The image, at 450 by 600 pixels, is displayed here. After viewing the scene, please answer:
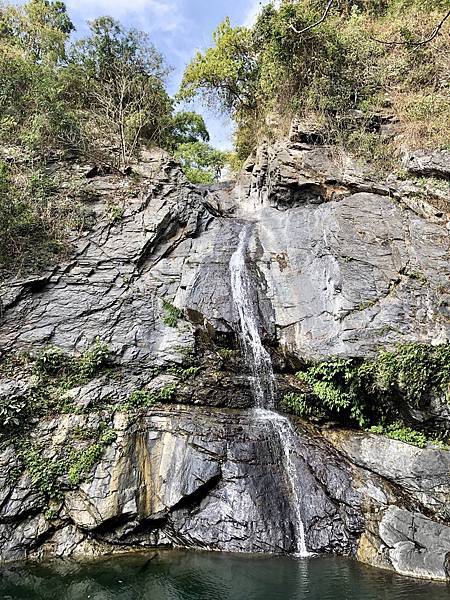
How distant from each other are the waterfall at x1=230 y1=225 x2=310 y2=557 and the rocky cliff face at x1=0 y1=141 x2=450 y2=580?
0.53ft

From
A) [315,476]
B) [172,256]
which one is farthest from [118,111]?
[315,476]

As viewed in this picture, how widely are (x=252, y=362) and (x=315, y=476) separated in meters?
2.92

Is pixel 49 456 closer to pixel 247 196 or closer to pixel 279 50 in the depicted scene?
pixel 247 196

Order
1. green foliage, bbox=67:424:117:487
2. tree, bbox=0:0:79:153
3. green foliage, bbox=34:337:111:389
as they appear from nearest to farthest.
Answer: green foliage, bbox=67:424:117:487 → green foliage, bbox=34:337:111:389 → tree, bbox=0:0:79:153

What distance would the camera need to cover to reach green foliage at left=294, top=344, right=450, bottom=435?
876cm

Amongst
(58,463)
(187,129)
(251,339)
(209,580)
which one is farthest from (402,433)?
(187,129)

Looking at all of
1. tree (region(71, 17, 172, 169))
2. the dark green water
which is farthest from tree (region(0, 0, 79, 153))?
the dark green water

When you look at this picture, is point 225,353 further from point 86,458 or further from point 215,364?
point 86,458

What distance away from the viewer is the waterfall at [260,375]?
814 cm

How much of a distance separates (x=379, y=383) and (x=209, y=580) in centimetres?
495

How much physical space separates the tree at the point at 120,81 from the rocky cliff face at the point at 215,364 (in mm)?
4036

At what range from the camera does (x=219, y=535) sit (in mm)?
7621

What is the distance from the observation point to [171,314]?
10828 mm

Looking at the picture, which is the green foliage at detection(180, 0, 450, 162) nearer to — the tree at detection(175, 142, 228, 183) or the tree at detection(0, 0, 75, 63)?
the tree at detection(175, 142, 228, 183)
